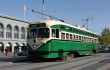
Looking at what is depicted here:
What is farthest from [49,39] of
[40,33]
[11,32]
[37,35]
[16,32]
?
[16,32]

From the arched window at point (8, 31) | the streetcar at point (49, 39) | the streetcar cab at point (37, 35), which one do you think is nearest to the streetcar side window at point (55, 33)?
the streetcar at point (49, 39)

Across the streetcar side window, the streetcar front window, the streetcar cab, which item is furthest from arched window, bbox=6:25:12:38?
the streetcar side window

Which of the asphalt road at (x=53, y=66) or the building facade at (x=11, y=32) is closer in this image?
the asphalt road at (x=53, y=66)

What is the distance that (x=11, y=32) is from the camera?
263ft

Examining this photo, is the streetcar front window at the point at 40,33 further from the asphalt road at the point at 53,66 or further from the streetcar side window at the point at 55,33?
the asphalt road at the point at 53,66

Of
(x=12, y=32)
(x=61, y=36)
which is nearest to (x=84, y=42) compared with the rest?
(x=61, y=36)

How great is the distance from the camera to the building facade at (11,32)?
3014 inches

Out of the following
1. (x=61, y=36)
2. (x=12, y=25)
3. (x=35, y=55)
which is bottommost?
(x=35, y=55)

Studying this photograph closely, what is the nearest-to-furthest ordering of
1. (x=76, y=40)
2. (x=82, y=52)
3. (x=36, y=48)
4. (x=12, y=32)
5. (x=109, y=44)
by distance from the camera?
(x=36, y=48)
(x=76, y=40)
(x=82, y=52)
(x=12, y=32)
(x=109, y=44)

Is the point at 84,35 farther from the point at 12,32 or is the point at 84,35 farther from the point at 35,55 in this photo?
the point at 12,32

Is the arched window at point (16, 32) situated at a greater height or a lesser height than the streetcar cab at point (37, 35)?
greater

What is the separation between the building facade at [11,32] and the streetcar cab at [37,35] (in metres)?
45.0

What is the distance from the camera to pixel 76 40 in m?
33.4

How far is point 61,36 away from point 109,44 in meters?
109
